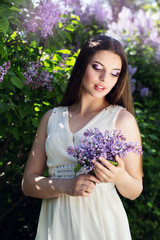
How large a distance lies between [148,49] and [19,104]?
8.39 feet

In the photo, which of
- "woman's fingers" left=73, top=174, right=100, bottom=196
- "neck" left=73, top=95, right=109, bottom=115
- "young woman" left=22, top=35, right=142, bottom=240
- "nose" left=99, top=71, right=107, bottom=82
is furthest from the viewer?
"neck" left=73, top=95, right=109, bottom=115

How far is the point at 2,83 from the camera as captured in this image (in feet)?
7.28

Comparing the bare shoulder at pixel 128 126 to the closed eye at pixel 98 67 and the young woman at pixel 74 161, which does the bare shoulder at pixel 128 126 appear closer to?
the young woman at pixel 74 161

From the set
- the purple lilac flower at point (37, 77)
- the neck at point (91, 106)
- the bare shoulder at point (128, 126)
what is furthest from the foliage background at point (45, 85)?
the bare shoulder at point (128, 126)

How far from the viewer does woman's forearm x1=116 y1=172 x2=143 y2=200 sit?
1.90 m

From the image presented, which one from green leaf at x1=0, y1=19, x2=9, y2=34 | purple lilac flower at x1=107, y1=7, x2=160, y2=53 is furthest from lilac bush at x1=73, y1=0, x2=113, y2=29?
green leaf at x1=0, y1=19, x2=9, y2=34

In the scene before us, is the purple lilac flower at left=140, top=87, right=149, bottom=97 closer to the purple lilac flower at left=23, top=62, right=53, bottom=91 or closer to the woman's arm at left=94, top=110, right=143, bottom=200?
the purple lilac flower at left=23, top=62, right=53, bottom=91

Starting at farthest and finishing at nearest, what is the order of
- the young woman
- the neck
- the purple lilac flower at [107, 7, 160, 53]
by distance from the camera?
the purple lilac flower at [107, 7, 160, 53] < the neck < the young woman

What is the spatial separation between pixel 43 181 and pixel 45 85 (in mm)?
919

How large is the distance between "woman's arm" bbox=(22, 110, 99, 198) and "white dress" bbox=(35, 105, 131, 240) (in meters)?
0.08

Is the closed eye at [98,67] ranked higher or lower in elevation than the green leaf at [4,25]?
lower

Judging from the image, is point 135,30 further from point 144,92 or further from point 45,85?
point 45,85

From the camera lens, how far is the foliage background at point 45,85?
8.04 ft

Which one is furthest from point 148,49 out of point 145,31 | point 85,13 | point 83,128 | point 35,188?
point 35,188
